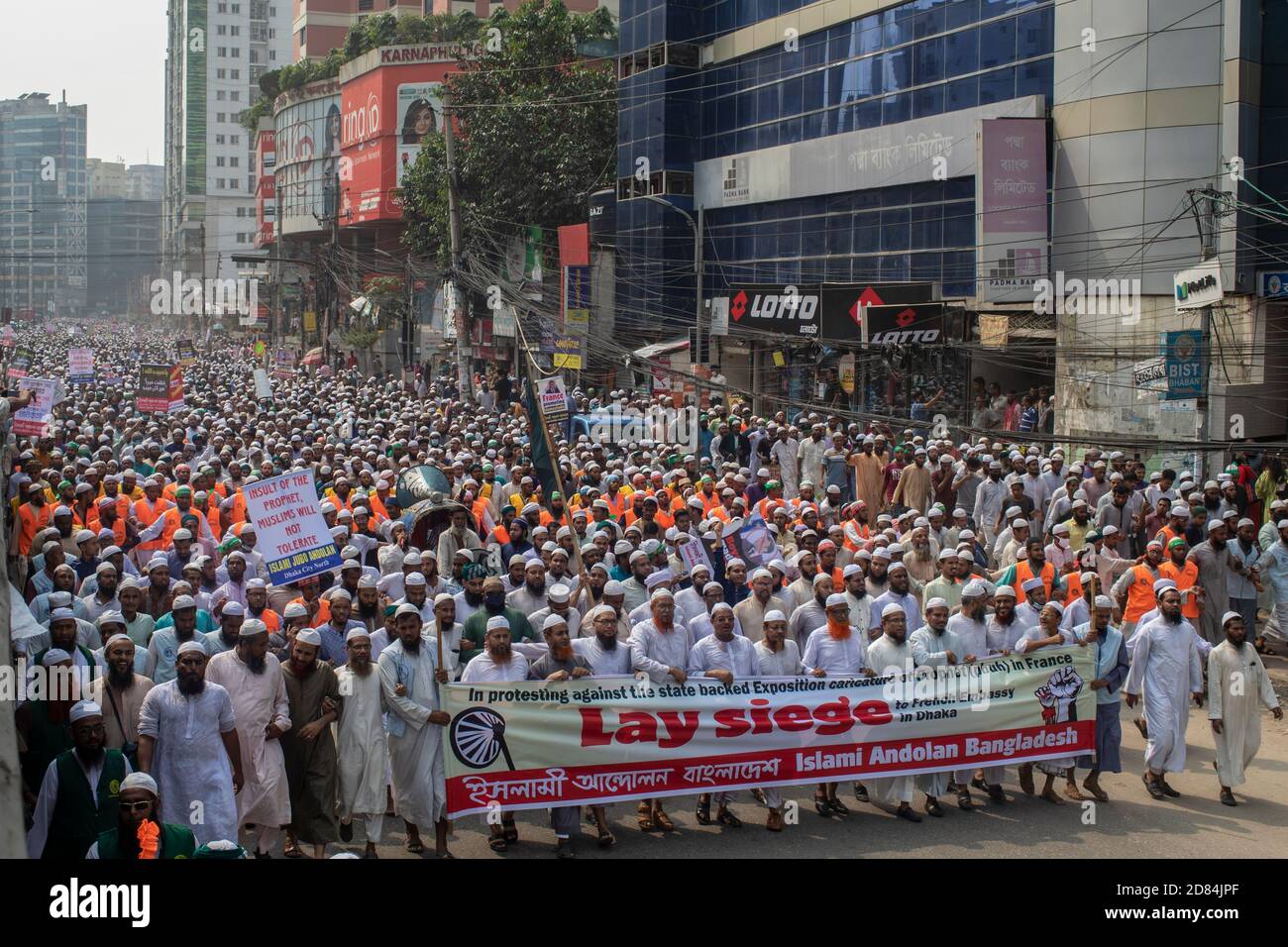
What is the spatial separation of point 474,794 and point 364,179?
6820cm

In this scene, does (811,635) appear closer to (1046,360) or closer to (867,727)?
(867,727)

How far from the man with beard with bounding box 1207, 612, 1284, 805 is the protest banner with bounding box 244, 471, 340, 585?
6293 millimetres

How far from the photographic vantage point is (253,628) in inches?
313

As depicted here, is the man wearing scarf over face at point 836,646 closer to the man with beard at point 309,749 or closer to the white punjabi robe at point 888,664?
the white punjabi robe at point 888,664

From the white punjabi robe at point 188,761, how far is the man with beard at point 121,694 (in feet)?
0.90

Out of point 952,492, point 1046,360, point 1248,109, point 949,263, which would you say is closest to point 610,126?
point 949,263

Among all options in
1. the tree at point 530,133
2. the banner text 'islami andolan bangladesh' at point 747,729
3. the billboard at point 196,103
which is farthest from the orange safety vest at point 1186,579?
the billboard at point 196,103

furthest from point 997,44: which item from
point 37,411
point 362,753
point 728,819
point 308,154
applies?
point 308,154

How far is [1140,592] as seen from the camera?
11641 millimetres

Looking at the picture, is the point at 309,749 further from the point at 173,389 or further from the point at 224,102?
the point at 224,102

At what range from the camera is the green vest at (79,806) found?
670cm

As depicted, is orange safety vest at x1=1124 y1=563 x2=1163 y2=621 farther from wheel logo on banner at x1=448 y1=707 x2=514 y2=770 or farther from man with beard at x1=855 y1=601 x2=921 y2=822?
wheel logo on banner at x1=448 y1=707 x2=514 y2=770

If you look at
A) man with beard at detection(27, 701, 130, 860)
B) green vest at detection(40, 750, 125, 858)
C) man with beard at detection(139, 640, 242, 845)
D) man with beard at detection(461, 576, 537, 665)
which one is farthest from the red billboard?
green vest at detection(40, 750, 125, 858)

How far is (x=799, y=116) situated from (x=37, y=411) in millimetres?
20966
